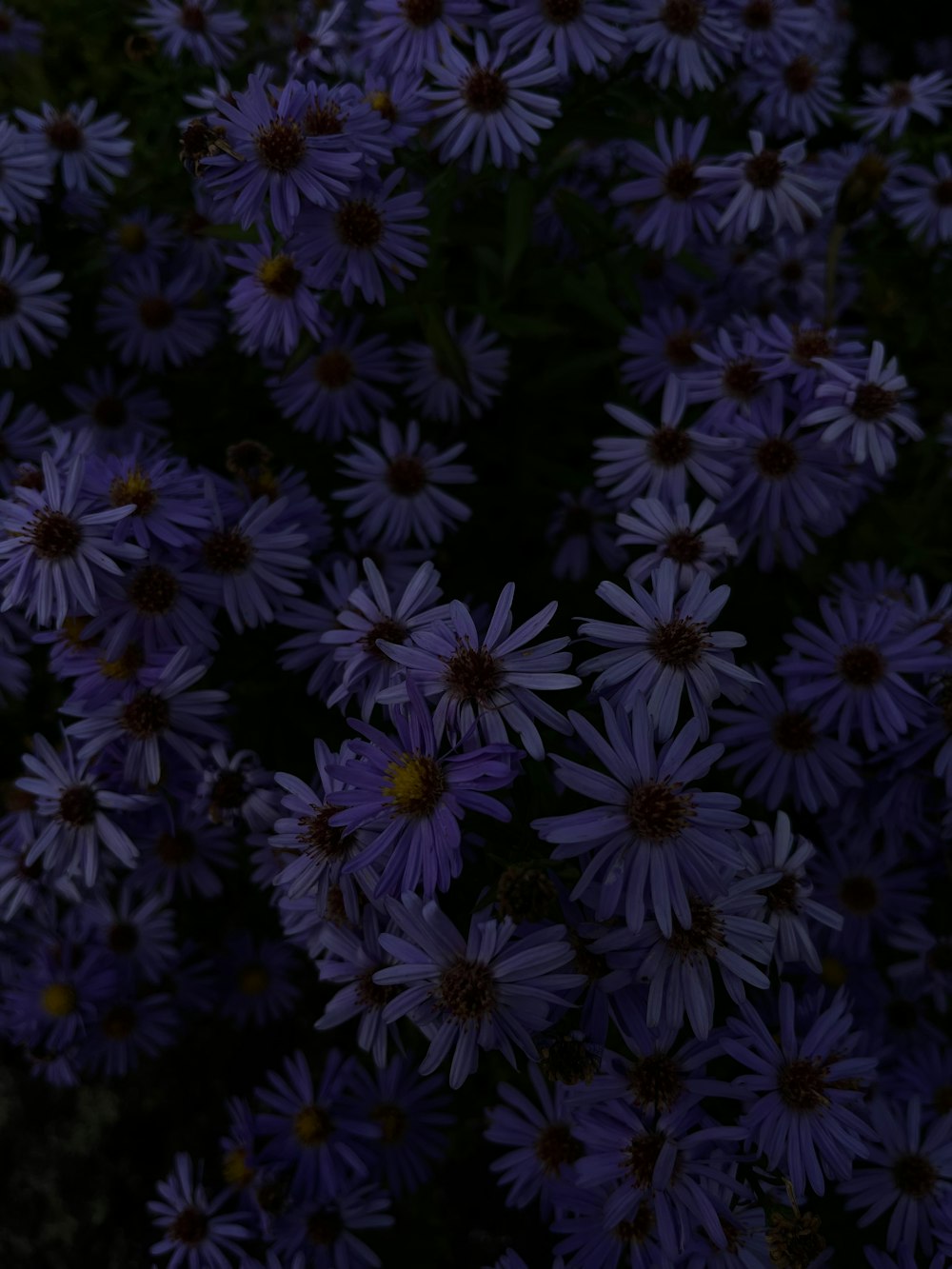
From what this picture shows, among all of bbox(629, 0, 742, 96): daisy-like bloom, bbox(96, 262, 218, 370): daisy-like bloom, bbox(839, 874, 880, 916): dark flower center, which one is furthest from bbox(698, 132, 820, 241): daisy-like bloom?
bbox(839, 874, 880, 916): dark flower center

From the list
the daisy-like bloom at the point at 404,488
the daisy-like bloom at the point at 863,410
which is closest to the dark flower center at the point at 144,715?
the daisy-like bloom at the point at 404,488

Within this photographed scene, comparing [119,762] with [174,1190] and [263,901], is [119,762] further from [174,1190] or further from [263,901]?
[174,1190]

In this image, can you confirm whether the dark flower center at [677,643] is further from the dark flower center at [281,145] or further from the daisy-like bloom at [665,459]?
the dark flower center at [281,145]

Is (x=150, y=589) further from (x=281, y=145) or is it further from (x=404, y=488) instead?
(x=281, y=145)

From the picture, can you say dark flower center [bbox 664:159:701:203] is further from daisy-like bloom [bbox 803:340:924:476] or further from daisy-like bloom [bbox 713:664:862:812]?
daisy-like bloom [bbox 713:664:862:812]

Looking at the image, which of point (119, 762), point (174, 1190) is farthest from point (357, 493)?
point (174, 1190)
